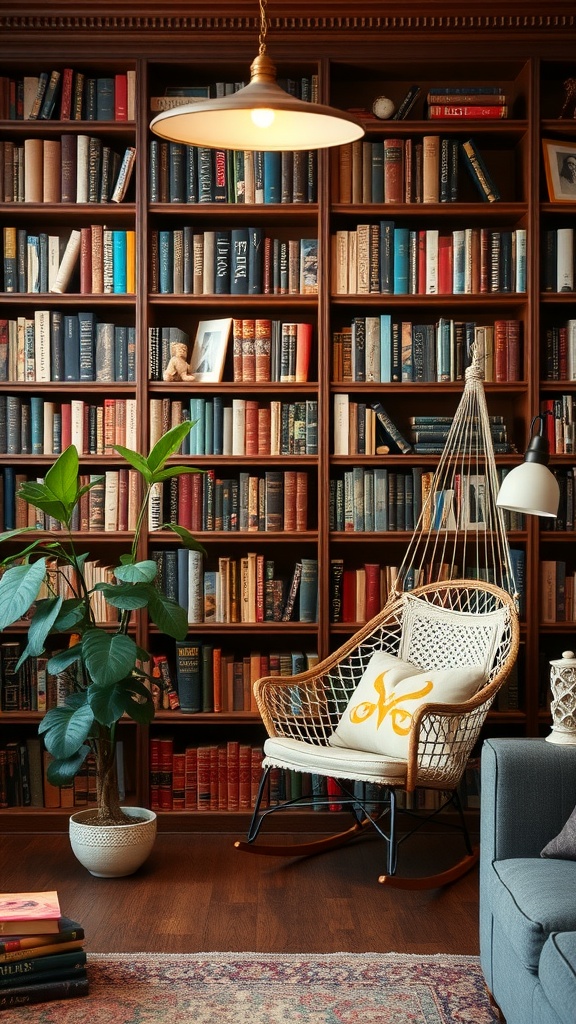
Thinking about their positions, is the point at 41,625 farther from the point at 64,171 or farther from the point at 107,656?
the point at 64,171

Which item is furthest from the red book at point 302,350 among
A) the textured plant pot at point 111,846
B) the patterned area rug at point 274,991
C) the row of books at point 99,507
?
the patterned area rug at point 274,991

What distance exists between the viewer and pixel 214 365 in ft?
13.2

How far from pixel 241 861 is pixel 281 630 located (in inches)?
33.4

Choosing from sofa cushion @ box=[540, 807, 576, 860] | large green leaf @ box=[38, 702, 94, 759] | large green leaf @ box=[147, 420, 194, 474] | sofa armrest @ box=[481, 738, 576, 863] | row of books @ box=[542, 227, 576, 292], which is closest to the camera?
sofa cushion @ box=[540, 807, 576, 860]

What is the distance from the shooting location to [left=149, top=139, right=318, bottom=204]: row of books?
13.0 feet

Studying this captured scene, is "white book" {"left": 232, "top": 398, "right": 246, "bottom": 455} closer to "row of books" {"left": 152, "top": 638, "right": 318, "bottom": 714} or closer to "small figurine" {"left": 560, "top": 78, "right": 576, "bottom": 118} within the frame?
"row of books" {"left": 152, "top": 638, "right": 318, "bottom": 714}

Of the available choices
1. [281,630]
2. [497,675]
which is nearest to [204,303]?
[281,630]

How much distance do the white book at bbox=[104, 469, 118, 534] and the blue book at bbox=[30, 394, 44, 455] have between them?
0.91 feet

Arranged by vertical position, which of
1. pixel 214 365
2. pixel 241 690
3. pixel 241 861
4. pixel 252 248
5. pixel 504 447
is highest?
pixel 252 248

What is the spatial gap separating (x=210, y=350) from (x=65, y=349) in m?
0.55

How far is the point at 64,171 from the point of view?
399 centimetres

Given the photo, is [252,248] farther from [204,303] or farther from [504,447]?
[504,447]

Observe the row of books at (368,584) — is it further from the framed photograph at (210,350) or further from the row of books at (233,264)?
the row of books at (233,264)

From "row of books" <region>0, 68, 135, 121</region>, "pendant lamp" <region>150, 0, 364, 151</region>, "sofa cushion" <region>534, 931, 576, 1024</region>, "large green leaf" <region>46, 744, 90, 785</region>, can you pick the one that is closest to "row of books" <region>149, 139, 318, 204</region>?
"row of books" <region>0, 68, 135, 121</region>
